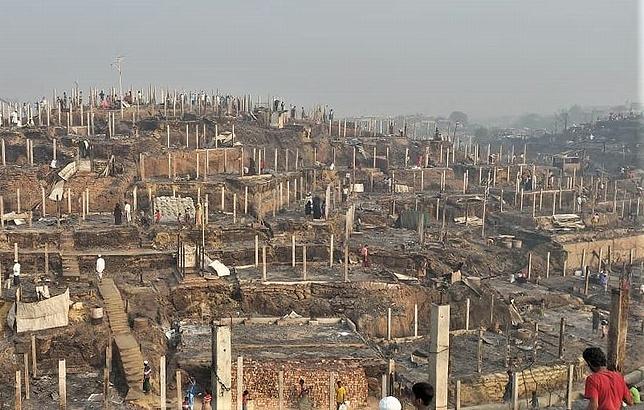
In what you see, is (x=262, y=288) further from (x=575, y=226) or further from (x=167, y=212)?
(x=575, y=226)

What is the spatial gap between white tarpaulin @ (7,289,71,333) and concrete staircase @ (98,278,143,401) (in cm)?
117

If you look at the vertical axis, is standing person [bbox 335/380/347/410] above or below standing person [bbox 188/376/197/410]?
below

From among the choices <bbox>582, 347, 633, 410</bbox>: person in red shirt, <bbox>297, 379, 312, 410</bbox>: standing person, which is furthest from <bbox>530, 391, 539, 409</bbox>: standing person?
<bbox>582, 347, 633, 410</bbox>: person in red shirt

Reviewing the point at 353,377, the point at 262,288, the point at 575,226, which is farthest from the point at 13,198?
the point at 575,226

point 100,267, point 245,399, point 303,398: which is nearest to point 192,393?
point 245,399

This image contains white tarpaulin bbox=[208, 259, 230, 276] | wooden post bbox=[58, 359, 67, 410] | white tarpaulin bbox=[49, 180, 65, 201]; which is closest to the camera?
wooden post bbox=[58, 359, 67, 410]

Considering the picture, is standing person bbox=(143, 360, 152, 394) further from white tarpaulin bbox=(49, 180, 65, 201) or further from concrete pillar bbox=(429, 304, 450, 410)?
white tarpaulin bbox=(49, 180, 65, 201)

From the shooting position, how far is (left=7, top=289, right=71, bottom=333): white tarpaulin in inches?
623

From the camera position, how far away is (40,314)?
1606 cm

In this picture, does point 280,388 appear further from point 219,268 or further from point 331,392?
point 219,268

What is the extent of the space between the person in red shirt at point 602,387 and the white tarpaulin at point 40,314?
13633mm

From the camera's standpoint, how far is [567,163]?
5516 centimetres

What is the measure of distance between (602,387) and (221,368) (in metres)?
7.25

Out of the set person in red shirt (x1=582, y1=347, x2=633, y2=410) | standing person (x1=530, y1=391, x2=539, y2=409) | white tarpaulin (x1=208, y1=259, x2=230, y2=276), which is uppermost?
person in red shirt (x1=582, y1=347, x2=633, y2=410)
